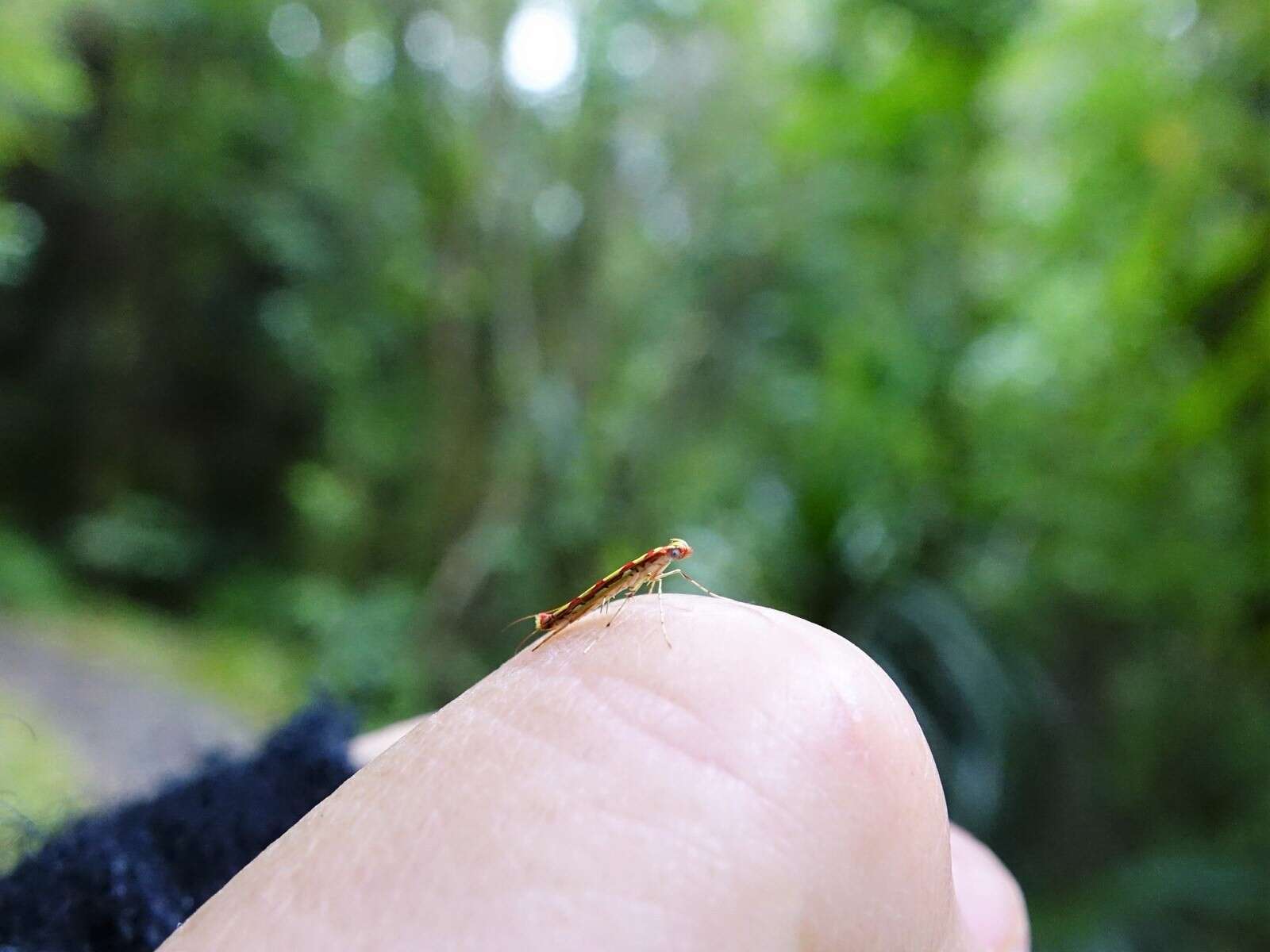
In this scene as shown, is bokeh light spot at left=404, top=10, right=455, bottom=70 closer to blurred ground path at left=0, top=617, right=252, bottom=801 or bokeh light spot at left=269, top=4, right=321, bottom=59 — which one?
bokeh light spot at left=269, top=4, right=321, bottom=59

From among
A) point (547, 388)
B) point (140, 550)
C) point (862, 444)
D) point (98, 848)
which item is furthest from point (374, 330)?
point (98, 848)

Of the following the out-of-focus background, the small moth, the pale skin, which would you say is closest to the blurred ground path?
the out-of-focus background

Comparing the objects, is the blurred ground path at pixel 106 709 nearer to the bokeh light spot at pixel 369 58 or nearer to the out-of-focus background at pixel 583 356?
the out-of-focus background at pixel 583 356

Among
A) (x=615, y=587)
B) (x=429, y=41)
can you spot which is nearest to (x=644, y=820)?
(x=615, y=587)

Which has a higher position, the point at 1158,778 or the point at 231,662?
the point at 1158,778

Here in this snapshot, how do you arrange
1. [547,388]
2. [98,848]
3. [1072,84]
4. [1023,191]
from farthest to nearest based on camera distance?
1. [547,388]
2. [1023,191]
3. [1072,84]
4. [98,848]

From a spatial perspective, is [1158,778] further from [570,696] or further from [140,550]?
[140,550]

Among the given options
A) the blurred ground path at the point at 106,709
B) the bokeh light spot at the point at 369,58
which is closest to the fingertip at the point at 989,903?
the blurred ground path at the point at 106,709
